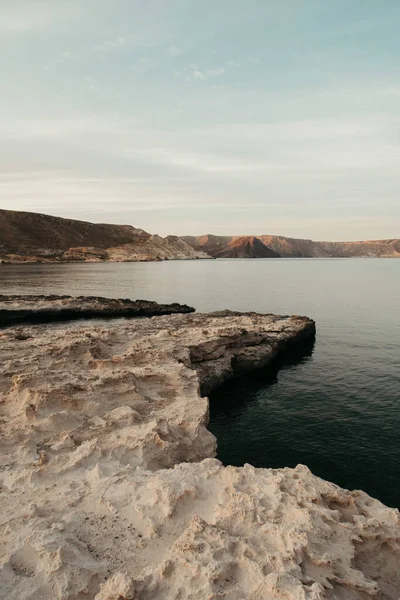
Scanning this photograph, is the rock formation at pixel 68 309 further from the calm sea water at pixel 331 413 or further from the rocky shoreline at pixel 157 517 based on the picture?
the rocky shoreline at pixel 157 517

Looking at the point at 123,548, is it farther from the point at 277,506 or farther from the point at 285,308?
the point at 285,308

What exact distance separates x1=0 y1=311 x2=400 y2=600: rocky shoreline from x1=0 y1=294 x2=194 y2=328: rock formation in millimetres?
42152

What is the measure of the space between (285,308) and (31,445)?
199 ft

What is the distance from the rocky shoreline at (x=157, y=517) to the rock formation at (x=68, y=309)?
138ft

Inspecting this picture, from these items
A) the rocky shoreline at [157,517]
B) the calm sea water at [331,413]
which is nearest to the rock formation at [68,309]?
the calm sea water at [331,413]

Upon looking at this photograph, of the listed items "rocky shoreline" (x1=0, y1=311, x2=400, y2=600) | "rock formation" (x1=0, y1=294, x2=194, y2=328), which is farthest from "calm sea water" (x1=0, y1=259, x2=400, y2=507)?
"rock formation" (x1=0, y1=294, x2=194, y2=328)

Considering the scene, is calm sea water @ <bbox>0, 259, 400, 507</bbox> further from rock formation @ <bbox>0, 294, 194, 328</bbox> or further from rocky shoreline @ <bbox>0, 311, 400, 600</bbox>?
rock formation @ <bbox>0, 294, 194, 328</bbox>

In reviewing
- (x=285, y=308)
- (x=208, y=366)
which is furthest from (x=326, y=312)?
(x=208, y=366)

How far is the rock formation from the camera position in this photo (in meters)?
59.2

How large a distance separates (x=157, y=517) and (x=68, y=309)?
56.1m

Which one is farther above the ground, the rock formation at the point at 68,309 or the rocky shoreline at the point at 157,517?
the rocky shoreline at the point at 157,517

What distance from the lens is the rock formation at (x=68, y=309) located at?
59.2 metres

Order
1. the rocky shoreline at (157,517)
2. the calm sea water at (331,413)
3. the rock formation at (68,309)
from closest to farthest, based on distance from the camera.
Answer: the rocky shoreline at (157,517) → the calm sea water at (331,413) → the rock formation at (68,309)

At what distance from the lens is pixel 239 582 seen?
29.3 ft
